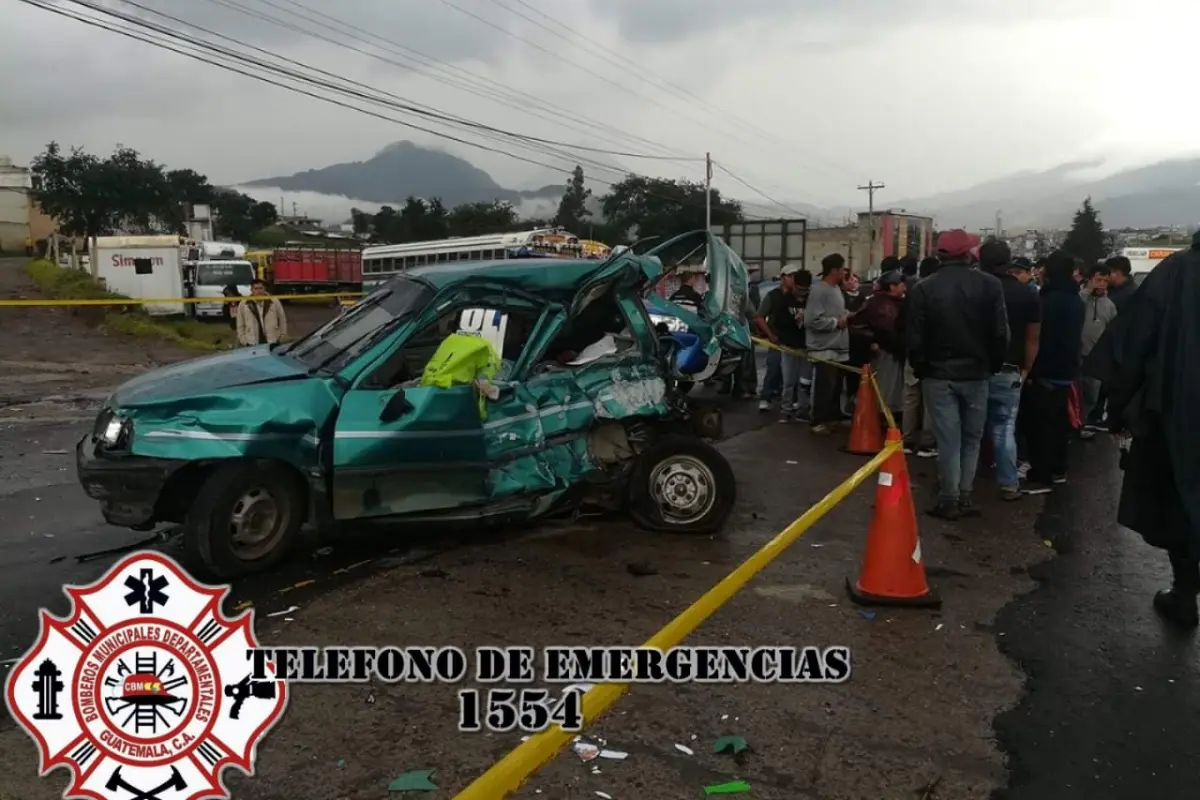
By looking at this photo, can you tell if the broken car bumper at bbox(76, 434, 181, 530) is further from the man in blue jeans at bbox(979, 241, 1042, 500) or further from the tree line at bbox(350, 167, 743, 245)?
the tree line at bbox(350, 167, 743, 245)

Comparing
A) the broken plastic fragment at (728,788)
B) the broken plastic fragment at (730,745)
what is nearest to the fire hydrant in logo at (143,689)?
the broken plastic fragment at (728,788)

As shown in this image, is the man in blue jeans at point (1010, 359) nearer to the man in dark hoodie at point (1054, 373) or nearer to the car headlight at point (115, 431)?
the man in dark hoodie at point (1054, 373)

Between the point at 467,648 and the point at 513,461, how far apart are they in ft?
4.60

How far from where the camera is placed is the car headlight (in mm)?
4691

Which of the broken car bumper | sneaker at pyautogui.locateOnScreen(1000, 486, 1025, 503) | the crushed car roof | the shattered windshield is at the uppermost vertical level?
the crushed car roof

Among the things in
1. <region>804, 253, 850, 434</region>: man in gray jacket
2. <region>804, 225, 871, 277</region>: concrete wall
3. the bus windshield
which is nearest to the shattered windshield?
<region>804, 253, 850, 434</region>: man in gray jacket

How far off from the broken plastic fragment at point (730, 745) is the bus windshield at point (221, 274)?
27766 mm

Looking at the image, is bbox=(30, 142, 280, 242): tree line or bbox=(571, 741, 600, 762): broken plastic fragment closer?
bbox=(571, 741, 600, 762): broken plastic fragment

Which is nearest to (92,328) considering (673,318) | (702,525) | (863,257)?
(673,318)

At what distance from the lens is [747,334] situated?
277 inches

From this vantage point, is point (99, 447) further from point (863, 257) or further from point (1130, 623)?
point (863, 257)

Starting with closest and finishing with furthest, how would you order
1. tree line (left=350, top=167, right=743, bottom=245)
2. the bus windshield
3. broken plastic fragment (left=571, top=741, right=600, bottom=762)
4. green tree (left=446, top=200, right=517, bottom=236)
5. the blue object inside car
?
broken plastic fragment (left=571, top=741, right=600, bottom=762), the blue object inside car, the bus windshield, green tree (left=446, top=200, right=517, bottom=236), tree line (left=350, top=167, right=743, bottom=245)

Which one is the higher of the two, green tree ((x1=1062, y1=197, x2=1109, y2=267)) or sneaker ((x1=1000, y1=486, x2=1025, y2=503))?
green tree ((x1=1062, y1=197, x2=1109, y2=267))

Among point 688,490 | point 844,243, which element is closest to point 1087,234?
point 844,243
